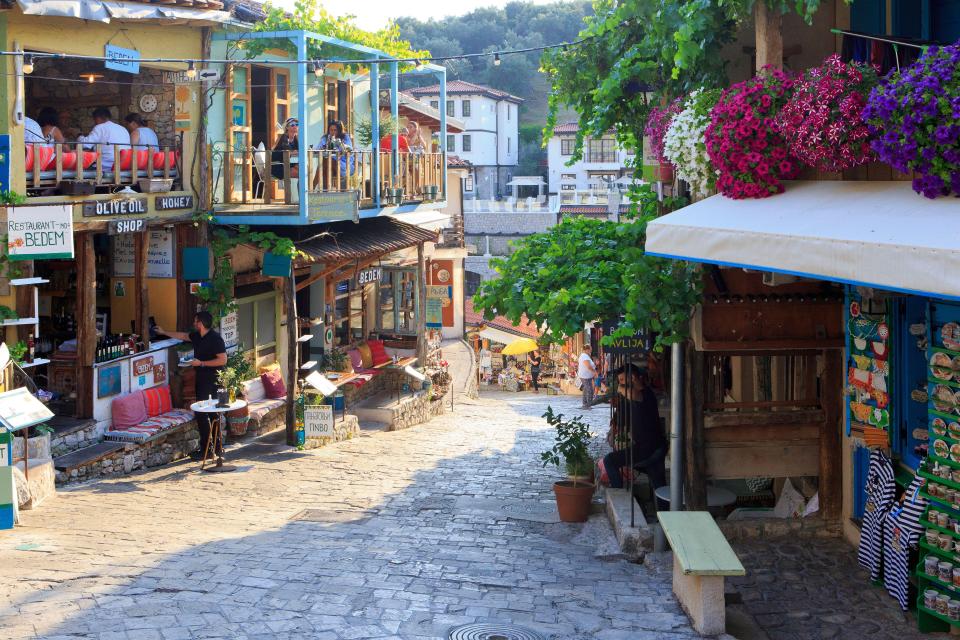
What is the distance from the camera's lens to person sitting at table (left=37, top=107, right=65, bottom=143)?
1365cm

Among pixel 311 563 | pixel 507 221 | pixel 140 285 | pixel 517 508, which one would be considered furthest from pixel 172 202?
pixel 507 221

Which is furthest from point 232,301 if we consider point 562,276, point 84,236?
point 562,276

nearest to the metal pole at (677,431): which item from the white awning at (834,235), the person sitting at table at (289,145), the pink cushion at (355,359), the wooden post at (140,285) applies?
the white awning at (834,235)

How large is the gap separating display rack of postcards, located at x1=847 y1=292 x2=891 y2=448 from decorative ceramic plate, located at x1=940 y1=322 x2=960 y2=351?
1240 millimetres

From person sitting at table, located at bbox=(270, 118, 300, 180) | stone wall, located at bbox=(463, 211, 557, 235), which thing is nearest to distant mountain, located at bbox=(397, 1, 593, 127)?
stone wall, located at bbox=(463, 211, 557, 235)

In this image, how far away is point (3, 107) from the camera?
40.8 ft

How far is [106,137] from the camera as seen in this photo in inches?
559

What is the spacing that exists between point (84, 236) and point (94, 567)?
5847 millimetres

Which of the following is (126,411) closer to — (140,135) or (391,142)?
(140,135)

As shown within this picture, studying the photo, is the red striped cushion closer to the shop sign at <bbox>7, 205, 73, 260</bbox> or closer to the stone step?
the stone step

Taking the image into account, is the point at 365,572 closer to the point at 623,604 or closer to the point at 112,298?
the point at 623,604

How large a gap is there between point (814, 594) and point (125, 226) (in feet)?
30.9

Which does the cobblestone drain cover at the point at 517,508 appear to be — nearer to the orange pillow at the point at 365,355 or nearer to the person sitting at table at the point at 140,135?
the person sitting at table at the point at 140,135

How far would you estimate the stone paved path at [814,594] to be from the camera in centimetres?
803
